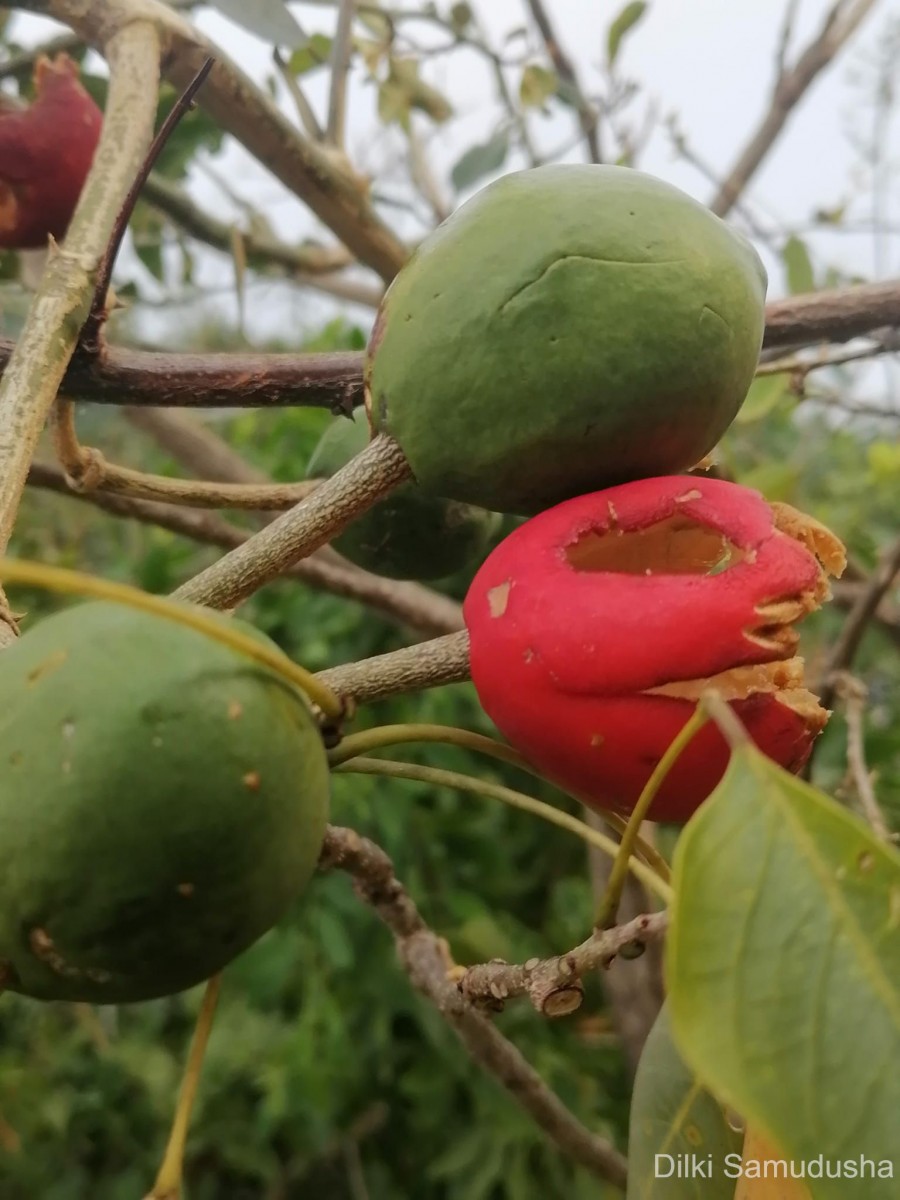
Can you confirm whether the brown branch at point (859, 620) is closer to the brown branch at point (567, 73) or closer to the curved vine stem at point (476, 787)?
the curved vine stem at point (476, 787)

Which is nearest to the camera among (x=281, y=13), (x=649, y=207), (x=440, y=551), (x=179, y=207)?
(x=649, y=207)

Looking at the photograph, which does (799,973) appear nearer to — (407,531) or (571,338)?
(571,338)

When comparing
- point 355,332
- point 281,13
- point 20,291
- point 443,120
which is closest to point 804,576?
point 281,13

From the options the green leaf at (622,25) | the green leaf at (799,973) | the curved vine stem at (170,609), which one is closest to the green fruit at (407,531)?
the curved vine stem at (170,609)

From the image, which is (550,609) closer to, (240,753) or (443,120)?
(240,753)

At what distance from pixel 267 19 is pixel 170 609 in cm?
73

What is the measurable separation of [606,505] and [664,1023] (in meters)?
0.29

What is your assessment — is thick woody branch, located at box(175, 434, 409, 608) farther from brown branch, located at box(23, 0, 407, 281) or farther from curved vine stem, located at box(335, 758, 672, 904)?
brown branch, located at box(23, 0, 407, 281)

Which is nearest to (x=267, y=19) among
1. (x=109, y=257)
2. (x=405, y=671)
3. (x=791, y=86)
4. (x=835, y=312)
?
(x=109, y=257)

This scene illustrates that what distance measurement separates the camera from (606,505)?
47cm

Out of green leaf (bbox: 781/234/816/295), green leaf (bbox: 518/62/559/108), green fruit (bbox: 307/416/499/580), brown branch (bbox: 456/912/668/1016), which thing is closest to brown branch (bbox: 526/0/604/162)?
green leaf (bbox: 518/62/559/108)

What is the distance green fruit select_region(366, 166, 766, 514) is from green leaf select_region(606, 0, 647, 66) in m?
1.09

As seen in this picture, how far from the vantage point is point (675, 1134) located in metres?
0.53

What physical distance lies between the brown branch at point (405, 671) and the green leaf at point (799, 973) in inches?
8.2
